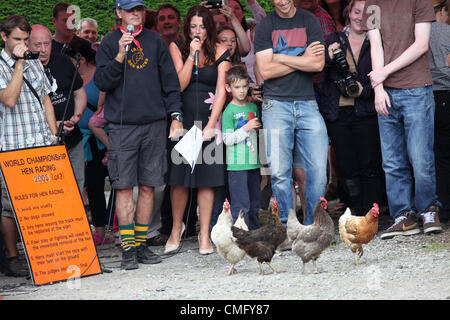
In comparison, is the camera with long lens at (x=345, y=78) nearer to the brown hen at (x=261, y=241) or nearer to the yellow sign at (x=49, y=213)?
the brown hen at (x=261, y=241)

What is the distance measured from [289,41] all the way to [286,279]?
87.1 inches

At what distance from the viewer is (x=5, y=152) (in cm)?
652

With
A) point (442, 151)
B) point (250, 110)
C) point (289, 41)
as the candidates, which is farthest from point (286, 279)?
point (442, 151)

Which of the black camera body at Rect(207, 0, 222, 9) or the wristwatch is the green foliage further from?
the wristwatch

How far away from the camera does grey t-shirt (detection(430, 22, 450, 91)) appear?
25.0 feet

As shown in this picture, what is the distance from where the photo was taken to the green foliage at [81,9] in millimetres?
11086

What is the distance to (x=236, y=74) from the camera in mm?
7367

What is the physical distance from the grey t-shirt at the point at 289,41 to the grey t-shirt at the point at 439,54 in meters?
1.13

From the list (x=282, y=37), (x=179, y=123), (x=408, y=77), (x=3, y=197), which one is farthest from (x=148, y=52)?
(x=408, y=77)

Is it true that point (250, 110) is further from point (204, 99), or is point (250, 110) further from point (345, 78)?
point (345, 78)

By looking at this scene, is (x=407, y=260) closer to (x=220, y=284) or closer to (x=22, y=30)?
(x=220, y=284)

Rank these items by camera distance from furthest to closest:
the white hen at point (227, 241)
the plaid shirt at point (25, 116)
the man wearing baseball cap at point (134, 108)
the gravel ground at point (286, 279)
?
1. the man wearing baseball cap at point (134, 108)
2. the plaid shirt at point (25, 116)
3. the white hen at point (227, 241)
4. the gravel ground at point (286, 279)

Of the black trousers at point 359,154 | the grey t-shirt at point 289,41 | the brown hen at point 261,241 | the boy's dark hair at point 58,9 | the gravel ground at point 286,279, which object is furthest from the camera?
the boy's dark hair at point 58,9

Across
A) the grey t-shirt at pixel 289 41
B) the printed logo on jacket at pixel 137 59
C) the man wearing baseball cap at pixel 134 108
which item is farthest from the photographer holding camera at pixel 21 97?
the grey t-shirt at pixel 289 41
